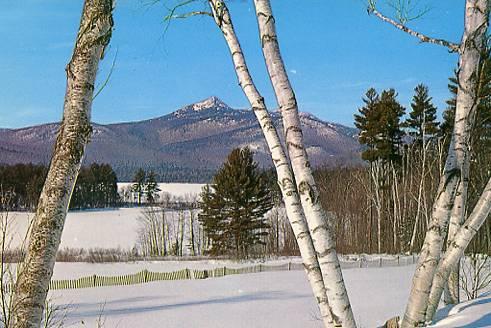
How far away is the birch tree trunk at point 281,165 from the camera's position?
118 inches

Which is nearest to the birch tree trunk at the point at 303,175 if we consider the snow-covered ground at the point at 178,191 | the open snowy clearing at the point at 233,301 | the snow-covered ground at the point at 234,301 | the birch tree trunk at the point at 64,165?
the birch tree trunk at the point at 64,165

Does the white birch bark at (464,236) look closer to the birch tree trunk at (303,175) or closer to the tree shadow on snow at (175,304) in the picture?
the birch tree trunk at (303,175)

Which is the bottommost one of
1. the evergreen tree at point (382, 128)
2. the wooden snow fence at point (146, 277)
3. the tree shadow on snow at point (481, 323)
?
the wooden snow fence at point (146, 277)

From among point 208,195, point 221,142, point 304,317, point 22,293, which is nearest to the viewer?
point 22,293

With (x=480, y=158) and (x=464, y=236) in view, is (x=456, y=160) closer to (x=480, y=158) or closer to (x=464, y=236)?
(x=464, y=236)

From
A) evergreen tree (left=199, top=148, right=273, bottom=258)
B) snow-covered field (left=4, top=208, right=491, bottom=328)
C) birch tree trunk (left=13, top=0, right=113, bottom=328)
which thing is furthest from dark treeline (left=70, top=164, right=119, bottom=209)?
birch tree trunk (left=13, top=0, right=113, bottom=328)

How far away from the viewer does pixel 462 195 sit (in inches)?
160

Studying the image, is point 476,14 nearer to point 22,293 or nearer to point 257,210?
point 22,293

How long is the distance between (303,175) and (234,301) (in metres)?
14.7

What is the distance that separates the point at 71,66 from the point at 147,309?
1463 centimetres

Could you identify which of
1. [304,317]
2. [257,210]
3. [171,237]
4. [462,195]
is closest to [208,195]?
[257,210]

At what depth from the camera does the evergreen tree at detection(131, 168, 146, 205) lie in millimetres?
65812

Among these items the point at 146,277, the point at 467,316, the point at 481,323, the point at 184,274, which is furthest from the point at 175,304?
the point at 481,323

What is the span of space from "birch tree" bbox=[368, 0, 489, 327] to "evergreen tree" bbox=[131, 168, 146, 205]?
63.0 meters
